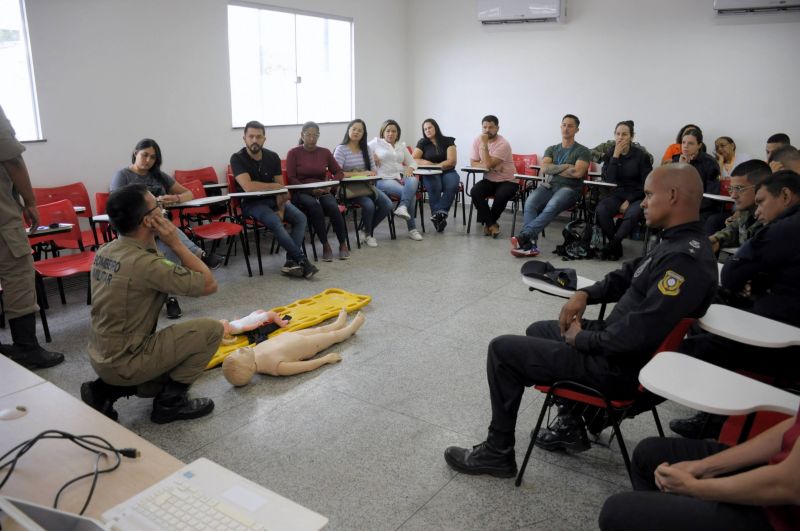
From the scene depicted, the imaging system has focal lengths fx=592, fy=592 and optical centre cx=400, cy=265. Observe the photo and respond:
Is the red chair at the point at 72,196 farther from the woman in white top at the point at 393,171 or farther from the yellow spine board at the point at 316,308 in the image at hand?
the woman in white top at the point at 393,171

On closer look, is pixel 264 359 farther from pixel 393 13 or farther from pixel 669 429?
pixel 393 13

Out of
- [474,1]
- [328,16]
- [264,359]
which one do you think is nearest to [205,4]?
[328,16]

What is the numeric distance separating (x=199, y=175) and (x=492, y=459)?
472 centimetres

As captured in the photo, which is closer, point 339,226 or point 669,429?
point 669,429

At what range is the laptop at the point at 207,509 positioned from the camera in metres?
1.14

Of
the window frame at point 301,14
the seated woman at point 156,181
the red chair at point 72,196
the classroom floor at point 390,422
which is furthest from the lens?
the window frame at point 301,14

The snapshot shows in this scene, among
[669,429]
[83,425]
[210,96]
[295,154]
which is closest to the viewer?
[83,425]

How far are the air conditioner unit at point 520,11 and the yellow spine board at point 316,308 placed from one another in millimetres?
5119

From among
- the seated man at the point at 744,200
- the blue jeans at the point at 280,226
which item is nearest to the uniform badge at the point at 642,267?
the seated man at the point at 744,200

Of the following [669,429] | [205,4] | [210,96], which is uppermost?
[205,4]

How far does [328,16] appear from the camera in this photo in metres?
7.60

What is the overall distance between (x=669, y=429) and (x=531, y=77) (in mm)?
6271

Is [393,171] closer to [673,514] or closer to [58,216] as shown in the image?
[58,216]

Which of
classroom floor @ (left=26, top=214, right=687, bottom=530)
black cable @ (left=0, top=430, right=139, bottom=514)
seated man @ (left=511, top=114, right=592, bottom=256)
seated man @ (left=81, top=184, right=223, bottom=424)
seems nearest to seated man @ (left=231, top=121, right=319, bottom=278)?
classroom floor @ (left=26, top=214, right=687, bottom=530)
